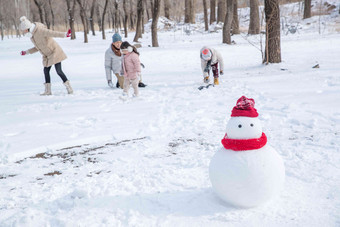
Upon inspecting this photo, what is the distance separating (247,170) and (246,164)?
47 millimetres

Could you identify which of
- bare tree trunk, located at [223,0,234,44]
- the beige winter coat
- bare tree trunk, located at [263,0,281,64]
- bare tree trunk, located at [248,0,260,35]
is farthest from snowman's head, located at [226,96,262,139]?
bare tree trunk, located at [248,0,260,35]

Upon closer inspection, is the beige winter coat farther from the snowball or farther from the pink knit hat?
the snowball

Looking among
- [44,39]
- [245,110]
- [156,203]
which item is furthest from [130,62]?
[245,110]

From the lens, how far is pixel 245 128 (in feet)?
7.59

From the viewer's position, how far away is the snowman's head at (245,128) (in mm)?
2316

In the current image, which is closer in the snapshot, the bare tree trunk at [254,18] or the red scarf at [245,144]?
the red scarf at [245,144]

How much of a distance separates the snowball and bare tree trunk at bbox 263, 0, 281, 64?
764cm

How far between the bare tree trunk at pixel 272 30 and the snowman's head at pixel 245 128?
7.57 meters

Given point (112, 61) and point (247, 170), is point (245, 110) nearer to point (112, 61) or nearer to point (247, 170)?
point (247, 170)

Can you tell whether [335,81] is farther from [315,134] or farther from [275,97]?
[315,134]

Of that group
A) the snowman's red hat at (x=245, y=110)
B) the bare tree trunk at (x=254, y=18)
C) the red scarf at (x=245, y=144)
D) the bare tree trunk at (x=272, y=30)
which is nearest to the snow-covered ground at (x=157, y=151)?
the red scarf at (x=245, y=144)

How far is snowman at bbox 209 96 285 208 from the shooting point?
2.30 meters

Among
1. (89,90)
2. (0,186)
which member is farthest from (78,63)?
(0,186)

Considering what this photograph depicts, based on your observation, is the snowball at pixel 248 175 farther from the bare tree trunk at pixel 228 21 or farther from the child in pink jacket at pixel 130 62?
the bare tree trunk at pixel 228 21
